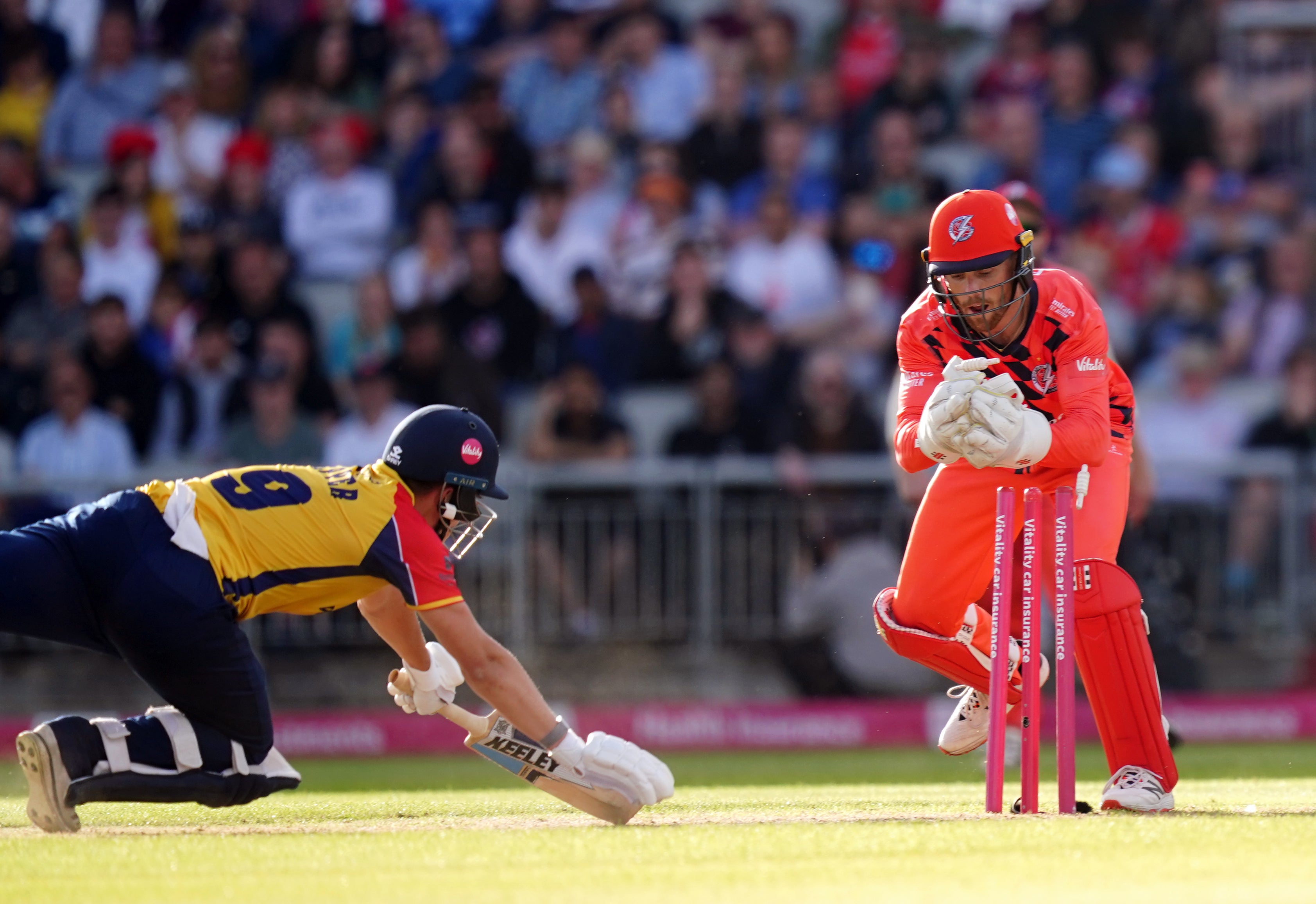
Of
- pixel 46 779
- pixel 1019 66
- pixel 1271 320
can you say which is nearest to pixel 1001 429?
pixel 46 779

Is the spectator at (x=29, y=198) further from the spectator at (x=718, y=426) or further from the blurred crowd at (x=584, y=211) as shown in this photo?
the spectator at (x=718, y=426)

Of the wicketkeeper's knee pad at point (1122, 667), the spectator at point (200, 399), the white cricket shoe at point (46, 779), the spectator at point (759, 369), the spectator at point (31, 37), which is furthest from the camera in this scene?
the spectator at point (31, 37)

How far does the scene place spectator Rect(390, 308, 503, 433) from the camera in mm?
12148

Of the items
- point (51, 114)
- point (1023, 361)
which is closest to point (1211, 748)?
point (1023, 361)

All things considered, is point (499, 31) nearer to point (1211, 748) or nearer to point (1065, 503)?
point (1211, 748)

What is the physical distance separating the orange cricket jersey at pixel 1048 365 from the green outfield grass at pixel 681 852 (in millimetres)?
1197

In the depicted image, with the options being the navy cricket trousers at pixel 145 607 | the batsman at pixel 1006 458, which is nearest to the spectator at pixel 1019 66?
the batsman at pixel 1006 458

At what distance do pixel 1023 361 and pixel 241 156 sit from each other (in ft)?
28.7

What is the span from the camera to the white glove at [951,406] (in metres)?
5.68

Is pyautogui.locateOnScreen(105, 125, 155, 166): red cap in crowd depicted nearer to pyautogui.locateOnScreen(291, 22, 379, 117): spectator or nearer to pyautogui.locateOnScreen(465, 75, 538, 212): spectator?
pyautogui.locateOnScreen(291, 22, 379, 117): spectator

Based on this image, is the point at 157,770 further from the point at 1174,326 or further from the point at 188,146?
the point at 188,146

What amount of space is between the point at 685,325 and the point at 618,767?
7.08m

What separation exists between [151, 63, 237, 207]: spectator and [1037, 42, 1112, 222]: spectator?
6.09 meters

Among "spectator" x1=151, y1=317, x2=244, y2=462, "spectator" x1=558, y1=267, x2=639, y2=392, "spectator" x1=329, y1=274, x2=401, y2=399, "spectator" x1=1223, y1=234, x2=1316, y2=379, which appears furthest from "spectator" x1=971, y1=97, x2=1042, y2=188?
"spectator" x1=151, y1=317, x2=244, y2=462
